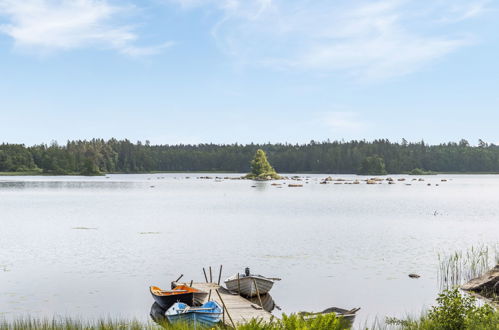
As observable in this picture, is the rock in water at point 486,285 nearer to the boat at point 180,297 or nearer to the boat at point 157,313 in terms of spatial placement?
the boat at point 180,297

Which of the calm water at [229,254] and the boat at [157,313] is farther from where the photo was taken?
the calm water at [229,254]

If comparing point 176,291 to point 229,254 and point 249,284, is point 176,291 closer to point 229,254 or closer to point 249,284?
point 249,284

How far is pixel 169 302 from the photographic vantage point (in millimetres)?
24531

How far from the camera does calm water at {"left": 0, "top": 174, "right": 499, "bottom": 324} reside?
28.1 metres

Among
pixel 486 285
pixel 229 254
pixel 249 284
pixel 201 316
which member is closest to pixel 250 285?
pixel 249 284

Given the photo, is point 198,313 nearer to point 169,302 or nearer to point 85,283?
point 169,302

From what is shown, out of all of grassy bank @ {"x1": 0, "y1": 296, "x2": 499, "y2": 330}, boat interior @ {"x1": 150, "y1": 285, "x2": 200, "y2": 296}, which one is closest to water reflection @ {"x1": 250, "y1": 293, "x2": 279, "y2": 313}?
boat interior @ {"x1": 150, "y1": 285, "x2": 200, "y2": 296}

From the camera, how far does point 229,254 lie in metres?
42.8

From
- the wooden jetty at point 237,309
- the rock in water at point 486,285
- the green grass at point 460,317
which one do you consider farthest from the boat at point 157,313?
the rock in water at point 486,285

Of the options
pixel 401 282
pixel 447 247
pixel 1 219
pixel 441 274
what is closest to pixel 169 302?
pixel 401 282

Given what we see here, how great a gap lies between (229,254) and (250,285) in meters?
15.1

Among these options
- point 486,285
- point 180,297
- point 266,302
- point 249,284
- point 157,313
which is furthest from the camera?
point 486,285

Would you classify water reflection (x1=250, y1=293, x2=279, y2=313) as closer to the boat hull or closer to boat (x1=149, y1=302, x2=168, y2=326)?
the boat hull

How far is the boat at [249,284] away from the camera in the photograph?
27.8m
